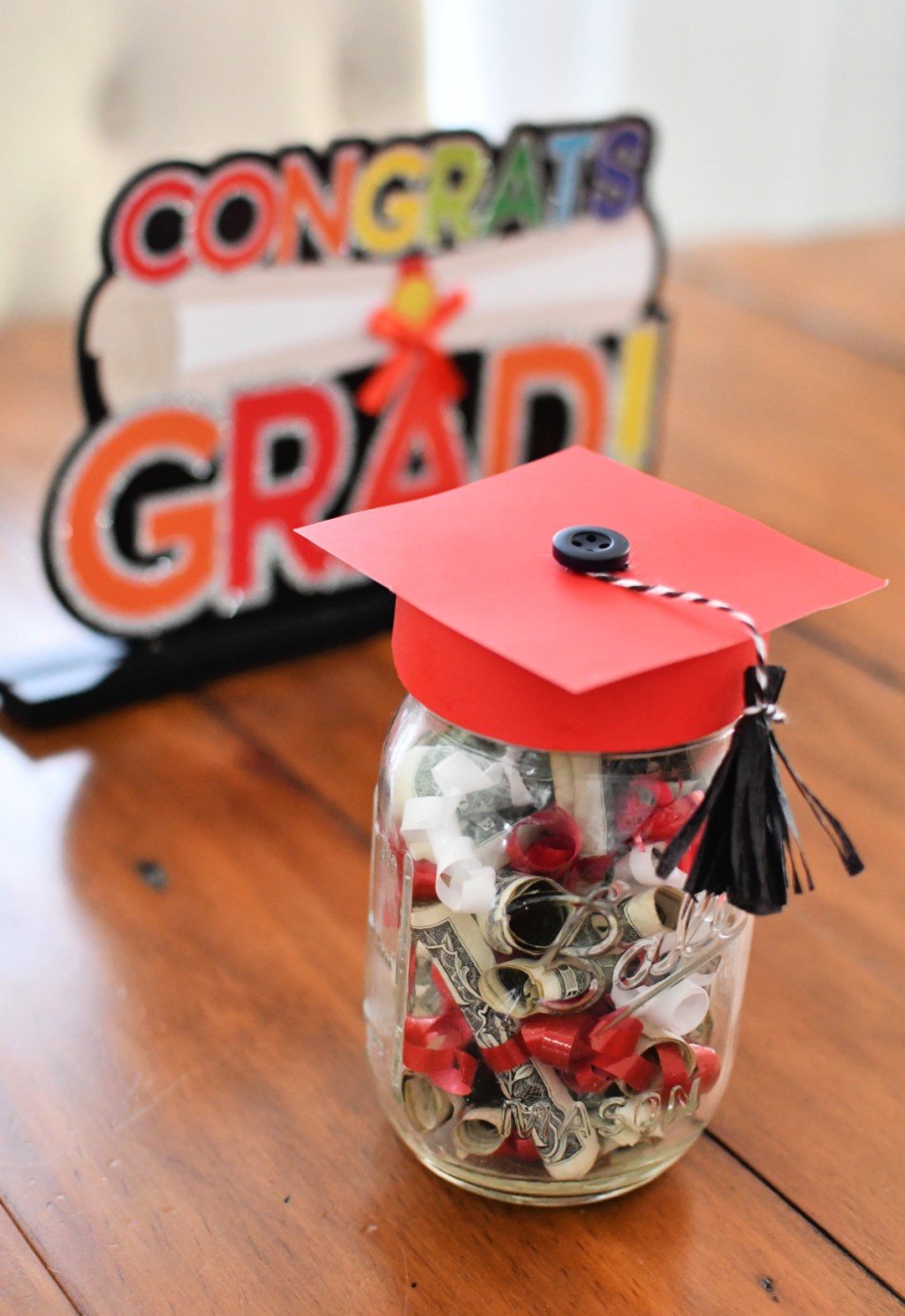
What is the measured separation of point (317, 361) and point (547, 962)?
1.83 ft

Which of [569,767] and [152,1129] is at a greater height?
[569,767]

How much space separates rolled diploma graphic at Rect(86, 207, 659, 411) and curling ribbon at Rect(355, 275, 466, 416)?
0.01 meters

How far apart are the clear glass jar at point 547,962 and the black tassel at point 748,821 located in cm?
3

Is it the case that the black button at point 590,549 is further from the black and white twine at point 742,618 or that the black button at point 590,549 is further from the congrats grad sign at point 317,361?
the congrats grad sign at point 317,361

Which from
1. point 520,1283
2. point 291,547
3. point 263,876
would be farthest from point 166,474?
point 520,1283

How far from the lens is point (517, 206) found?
40.2 inches

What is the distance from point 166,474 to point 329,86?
1017 millimetres

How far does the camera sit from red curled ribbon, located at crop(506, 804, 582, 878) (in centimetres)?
51

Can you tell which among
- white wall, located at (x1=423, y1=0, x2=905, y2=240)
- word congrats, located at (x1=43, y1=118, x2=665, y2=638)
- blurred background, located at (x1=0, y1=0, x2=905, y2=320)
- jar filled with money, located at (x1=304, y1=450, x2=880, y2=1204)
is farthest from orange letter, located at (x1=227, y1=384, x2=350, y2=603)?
white wall, located at (x1=423, y1=0, x2=905, y2=240)

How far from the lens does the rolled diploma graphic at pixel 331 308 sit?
2.94 feet

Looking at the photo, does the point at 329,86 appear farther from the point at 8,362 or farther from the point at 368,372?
the point at 368,372

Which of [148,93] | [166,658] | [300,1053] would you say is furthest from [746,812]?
[148,93]

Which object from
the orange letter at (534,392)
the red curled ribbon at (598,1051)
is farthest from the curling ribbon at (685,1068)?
the orange letter at (534,392)

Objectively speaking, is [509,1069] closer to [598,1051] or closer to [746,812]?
[598,1051]
